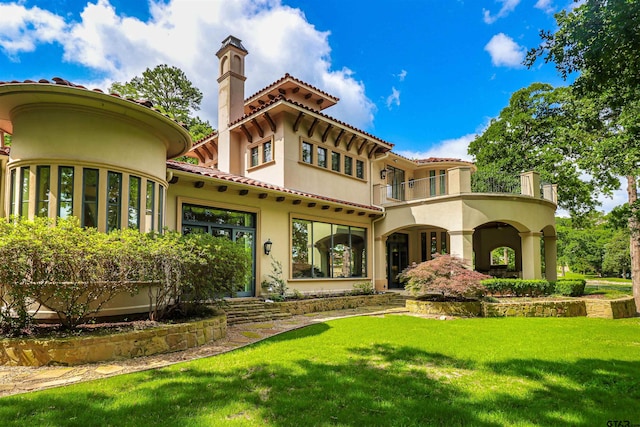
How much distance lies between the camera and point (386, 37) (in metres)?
16.0

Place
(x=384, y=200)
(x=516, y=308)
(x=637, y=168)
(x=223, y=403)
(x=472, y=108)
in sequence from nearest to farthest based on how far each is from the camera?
(x=223, y=403) < (x=516, y=308) < (x=637, y=168) < (x=384, y=200) < (x=472, y=108)

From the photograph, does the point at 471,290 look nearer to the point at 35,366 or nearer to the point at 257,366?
the point at 257,366

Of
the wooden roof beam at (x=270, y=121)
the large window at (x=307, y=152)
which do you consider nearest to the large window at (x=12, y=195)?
the wooden roof beam at (x=270, y=121)

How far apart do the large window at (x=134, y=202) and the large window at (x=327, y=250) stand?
6.09 meters

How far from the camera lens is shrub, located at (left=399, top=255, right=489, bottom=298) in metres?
11.6

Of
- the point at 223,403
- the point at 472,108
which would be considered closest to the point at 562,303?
Result: the point at 223,403

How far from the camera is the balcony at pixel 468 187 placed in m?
14.7

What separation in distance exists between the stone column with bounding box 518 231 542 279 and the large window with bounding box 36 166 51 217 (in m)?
16.3

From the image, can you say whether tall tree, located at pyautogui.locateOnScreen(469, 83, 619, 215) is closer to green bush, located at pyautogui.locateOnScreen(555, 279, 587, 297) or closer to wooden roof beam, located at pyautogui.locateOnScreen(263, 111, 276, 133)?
green bush, located at pyautogui.locateOnScreen(555, 279, 587, 297)

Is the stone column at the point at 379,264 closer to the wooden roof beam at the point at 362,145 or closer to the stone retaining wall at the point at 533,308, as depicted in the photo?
the stone retaining wall at the point at 533,308

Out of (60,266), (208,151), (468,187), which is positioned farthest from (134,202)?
(468,187)

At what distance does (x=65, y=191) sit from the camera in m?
7.29

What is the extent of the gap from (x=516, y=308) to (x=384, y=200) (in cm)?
759

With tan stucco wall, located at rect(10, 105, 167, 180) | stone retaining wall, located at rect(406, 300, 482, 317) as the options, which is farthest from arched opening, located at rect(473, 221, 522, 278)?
tan stucco wall, located at rect(10, 105, 167, 180)
